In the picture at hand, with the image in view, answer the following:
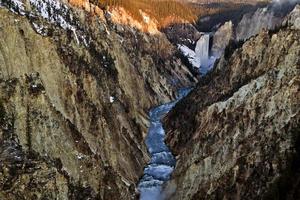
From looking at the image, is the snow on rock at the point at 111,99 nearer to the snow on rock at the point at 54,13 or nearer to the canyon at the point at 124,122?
the canyon at the point at 124,122

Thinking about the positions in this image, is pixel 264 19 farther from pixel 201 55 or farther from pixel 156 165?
pixel 156 165

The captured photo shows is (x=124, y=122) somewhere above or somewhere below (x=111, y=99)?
below

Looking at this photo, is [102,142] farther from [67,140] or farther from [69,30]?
[69,30]

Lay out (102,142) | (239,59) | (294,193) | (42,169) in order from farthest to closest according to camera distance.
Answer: (239,59), (102,142), (294,193), (42,169)

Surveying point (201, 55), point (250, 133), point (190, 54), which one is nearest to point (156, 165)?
point (250, 133)

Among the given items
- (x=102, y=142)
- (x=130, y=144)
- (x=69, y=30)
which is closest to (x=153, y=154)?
(x=130, y=144)

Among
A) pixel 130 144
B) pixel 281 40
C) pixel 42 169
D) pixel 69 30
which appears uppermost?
pixel 69 30
